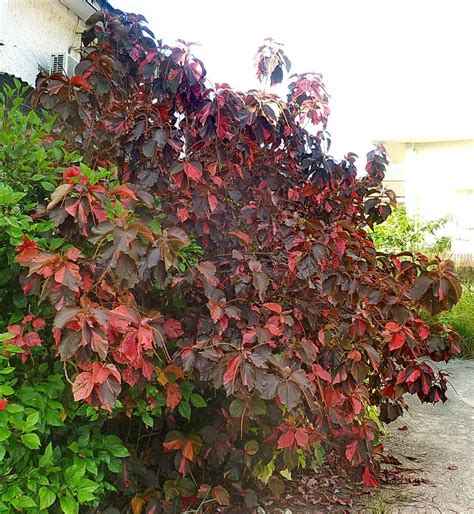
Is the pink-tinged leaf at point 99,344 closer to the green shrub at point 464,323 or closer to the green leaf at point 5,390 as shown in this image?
the green leaf at point 5,390

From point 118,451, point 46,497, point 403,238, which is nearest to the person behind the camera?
point 46,497

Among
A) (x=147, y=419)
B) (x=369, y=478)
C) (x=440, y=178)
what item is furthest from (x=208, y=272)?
(x=440, y=178)

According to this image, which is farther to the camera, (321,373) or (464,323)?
(464,323)

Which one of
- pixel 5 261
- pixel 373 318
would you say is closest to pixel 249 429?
pixel 373 318

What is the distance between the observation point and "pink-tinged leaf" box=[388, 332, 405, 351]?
2.53 meters

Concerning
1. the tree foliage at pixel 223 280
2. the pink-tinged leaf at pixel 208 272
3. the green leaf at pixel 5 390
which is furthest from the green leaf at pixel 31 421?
the pink-tinged leaf at pixel 208 272

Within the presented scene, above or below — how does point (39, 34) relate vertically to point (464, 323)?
above

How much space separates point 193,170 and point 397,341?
52.8 inches

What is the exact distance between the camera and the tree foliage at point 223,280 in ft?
6.44

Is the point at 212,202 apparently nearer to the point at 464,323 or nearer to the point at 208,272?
the point at 208,272

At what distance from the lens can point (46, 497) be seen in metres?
1.78

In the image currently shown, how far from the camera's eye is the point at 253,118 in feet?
7.73

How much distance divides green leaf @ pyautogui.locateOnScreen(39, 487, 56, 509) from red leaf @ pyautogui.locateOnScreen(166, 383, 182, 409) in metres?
0.55

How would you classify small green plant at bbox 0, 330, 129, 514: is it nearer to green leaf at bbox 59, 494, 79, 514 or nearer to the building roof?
green leaf at bbox 59, 494, 79, 514
